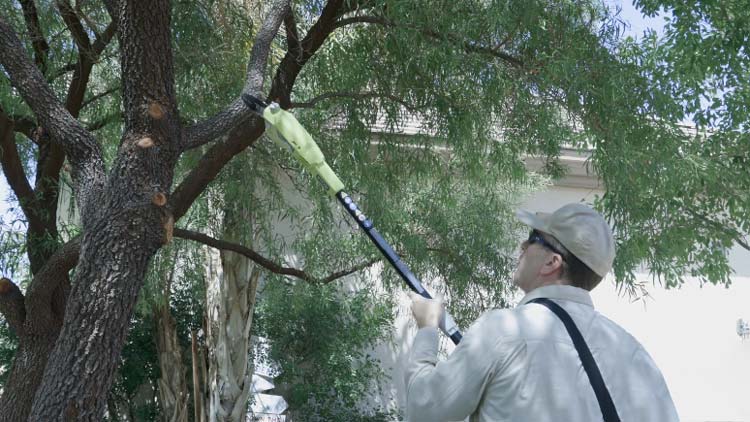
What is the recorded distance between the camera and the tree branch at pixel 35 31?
721 centimetres

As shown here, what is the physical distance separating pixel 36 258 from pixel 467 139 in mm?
3515

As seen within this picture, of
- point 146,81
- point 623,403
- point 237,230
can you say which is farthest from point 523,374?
point 237,230

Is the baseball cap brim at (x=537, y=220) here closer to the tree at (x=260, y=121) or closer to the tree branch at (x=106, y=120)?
the tree at (x=260, y=121)

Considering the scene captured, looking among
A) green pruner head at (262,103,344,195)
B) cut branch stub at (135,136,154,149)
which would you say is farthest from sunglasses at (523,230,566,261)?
cut branch stub at (135,136,154,149)

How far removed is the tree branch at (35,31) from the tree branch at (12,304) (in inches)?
78.3

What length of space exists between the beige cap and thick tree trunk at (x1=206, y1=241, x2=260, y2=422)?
8.47 metres

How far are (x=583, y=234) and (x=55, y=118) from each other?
13.1ft

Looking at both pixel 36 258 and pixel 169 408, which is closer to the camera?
pixel 36 258

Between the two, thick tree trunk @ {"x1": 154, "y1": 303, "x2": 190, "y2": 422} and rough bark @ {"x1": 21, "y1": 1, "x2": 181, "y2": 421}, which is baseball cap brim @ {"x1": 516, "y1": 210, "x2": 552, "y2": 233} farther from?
thick tree trunk @ {"x1": 154, "y1": 303, "x2": 190, "y2": 422}

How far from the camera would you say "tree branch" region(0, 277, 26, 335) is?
6.39 metres

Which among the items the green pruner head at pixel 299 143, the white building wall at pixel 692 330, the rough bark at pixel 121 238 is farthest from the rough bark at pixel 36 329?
the white building wall at pixel 692 330

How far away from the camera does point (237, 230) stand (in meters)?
8.59

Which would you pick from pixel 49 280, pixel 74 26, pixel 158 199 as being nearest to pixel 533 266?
pixel 158 199

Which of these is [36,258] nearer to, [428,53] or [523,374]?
[428,53]
